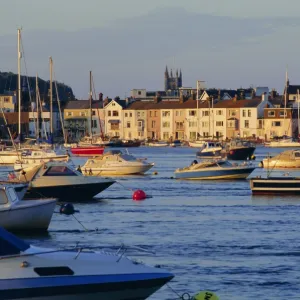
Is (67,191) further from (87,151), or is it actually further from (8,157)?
(87,151)

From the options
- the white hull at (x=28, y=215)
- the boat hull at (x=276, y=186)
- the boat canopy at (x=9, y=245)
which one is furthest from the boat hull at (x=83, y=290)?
the boat hull at (x=276, y=186)

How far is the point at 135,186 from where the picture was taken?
2694 inches

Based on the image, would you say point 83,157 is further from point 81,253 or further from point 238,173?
point 81,253

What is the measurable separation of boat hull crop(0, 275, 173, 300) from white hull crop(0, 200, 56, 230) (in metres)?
13.5

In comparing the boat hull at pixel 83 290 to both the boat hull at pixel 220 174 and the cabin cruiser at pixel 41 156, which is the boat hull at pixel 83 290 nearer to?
the boat hull at pixel 220 174

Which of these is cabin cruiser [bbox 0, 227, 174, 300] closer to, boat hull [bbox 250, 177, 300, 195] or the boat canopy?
the boat canopy

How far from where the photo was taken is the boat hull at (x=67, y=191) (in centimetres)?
4784

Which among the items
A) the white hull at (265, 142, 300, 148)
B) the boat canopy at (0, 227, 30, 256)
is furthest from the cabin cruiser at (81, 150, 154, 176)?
the white hull at (265, 142, 300, 148)

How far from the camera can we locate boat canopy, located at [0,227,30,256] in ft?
70.6

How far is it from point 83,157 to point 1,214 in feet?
316

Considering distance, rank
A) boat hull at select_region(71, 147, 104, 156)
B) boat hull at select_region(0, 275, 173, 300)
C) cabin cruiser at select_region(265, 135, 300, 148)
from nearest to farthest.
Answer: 1. boat hull at select_region(0, 275, 173, 300)
2. boat hull at select_region(71, 147, 104, 156)
3. cabin cruiser at select_region(265, 135, 300, 148)

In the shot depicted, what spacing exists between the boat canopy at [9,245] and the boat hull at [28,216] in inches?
510

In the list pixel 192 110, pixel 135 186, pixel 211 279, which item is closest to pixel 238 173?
pixel 135 186

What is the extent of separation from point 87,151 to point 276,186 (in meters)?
79.9
